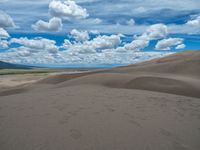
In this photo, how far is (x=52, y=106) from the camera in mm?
5977

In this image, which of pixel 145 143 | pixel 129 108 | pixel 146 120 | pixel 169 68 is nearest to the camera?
pixel 145 143

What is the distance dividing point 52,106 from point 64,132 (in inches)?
93.3

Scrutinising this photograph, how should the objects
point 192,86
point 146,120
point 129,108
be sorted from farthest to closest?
point 192,86 < point 129,108 < point 146,120

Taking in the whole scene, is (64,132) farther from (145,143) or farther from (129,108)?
(129,108)

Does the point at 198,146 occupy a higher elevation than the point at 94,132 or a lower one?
lower

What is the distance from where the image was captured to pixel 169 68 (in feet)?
60.9

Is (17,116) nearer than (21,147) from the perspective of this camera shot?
No

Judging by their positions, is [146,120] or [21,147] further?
[146,120]

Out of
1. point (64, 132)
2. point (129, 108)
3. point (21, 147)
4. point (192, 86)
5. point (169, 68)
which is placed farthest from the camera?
point (169, 68)

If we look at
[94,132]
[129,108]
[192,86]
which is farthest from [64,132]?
[192,86]

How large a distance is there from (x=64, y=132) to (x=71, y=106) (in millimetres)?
2173

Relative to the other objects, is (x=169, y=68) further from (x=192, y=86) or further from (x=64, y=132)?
(x=64, y=132)

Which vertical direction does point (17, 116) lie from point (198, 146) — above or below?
above

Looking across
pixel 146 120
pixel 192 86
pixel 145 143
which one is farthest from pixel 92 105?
pixel 192 86
